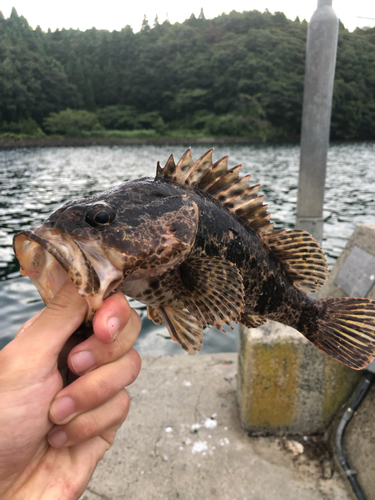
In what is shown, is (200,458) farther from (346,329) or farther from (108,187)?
(108,187)

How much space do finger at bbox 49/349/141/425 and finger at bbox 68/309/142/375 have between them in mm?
41

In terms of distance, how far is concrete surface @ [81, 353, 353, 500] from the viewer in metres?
4.31

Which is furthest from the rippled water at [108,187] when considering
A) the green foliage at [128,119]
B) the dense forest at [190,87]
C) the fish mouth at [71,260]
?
the green foliage at [128,119]

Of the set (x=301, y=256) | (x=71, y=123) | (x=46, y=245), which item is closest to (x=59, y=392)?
(x=46, y=245)

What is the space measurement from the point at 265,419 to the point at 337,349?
3631 millimetres

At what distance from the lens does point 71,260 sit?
1188 millimetres

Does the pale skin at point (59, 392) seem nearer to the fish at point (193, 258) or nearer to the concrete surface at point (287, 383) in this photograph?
the fish at point (193, 258)

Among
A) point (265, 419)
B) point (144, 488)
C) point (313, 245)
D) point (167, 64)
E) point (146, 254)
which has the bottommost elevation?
point (144, 488)

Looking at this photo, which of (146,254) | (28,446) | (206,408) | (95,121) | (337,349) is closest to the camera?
(146,254)

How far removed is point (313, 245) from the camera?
6.22 feet

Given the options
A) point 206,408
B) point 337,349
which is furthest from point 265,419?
point 337,349

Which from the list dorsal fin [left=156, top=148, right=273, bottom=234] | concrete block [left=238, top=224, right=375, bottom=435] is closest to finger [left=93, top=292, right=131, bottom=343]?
dorsal fin [left=156, top=148, right=273, bottom=234]

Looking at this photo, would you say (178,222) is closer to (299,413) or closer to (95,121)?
(299,413)

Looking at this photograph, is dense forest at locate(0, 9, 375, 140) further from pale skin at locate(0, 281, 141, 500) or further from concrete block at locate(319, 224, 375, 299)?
pale skin at locate(0, 281, 141, 500)
